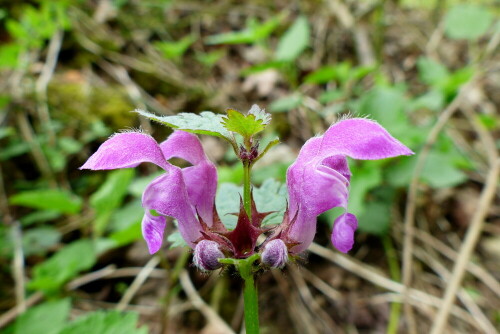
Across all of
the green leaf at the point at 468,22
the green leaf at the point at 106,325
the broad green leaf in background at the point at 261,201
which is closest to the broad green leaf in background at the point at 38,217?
the green leaf at the point at 106,325

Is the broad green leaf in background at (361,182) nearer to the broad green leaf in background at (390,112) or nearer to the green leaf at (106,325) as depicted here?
the broad green leaf in background at (390,112)

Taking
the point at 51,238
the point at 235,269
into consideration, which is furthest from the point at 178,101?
the point at 235,269

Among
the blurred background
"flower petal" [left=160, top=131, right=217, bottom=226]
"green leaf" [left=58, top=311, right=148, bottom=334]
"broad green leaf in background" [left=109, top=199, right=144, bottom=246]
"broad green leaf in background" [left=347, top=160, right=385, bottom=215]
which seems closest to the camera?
"flower petal" [left=160, top=131, right=217, bottom=226]

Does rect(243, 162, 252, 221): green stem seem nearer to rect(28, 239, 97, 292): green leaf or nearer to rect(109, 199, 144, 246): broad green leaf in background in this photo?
rect(109, 199, 144, 246): broad green leaf in background

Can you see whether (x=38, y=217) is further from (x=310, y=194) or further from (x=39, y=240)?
(x=310, y=194)

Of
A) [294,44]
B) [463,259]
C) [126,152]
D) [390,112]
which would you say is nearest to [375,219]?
[390,112]

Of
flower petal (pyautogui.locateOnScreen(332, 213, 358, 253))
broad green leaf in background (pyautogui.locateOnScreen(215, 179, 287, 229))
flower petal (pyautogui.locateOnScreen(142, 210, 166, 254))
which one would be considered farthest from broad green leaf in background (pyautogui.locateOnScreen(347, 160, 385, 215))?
flower petal (pyautogui.locateOnScreen(142, 210, 166, 254))
